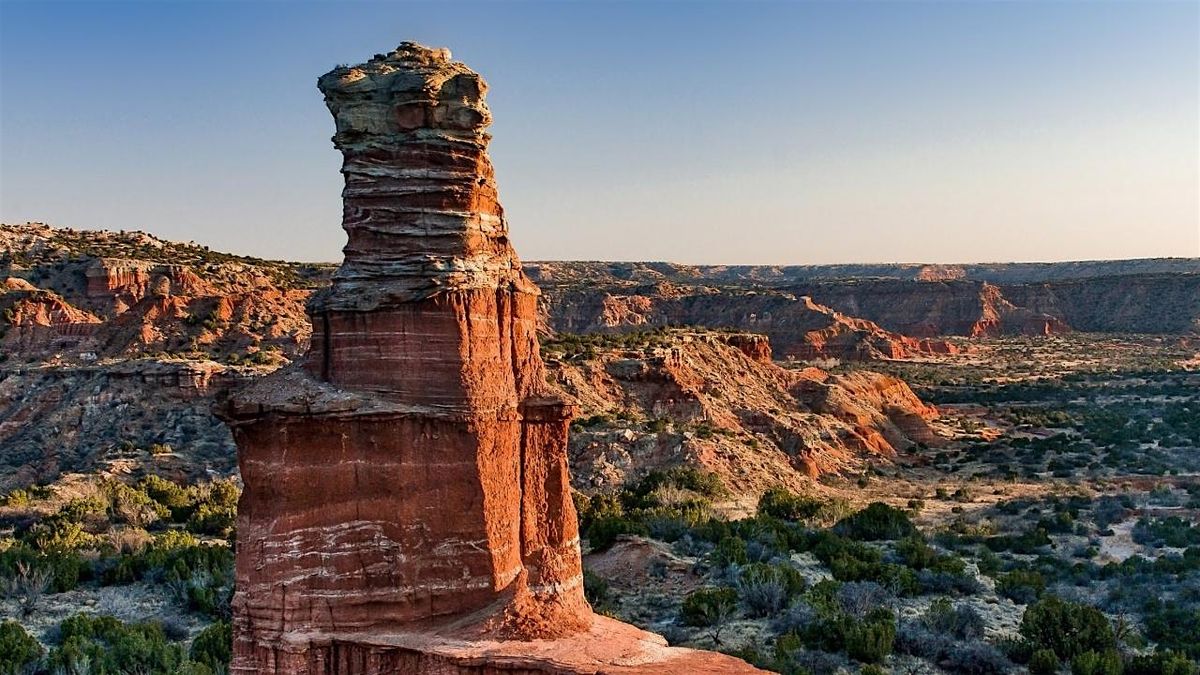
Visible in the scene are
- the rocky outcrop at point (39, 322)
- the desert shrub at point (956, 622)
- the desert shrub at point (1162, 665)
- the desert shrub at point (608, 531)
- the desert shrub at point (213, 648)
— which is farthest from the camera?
the rocky outcrop at point (39, 322)

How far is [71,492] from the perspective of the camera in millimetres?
27766

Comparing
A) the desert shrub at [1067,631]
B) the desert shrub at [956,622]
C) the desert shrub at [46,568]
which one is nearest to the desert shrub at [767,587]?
the desert shrub at [956,622]

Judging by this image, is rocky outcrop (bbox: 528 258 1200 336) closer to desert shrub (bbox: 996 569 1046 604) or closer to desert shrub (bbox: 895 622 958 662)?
desert shrub (bbox: 996 569 1046 604)

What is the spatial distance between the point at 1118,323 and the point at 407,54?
422 feet

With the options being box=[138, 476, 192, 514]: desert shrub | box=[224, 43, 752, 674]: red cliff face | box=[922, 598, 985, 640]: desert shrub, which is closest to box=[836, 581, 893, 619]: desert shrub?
box=[922, 598, 985, 640]: desert shrub

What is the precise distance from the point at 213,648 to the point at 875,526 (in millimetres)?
17058

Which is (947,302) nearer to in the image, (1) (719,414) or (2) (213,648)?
(1) (719,414)

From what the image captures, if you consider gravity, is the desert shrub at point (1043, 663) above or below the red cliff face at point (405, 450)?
below

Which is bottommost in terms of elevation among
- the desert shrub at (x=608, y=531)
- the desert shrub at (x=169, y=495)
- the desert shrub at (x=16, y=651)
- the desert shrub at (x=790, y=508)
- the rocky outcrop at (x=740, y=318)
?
the desert shrub at (x=790, y=508)

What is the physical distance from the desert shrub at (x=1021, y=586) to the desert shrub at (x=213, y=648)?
15318mm

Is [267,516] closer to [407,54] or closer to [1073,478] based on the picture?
[407,54]

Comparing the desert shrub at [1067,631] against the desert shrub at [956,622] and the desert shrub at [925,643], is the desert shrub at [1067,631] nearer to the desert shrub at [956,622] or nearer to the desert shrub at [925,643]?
the desert shrub at [956,622]

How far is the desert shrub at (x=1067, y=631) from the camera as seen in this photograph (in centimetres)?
1472

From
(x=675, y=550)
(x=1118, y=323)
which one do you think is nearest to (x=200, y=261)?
(x=675, y=550)
